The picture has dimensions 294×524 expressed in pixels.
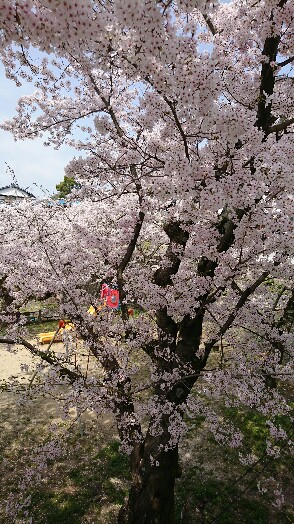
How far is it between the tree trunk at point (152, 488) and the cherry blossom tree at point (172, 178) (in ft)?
0.07

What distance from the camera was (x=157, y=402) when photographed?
6.04m

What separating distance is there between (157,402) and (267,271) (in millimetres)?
2814

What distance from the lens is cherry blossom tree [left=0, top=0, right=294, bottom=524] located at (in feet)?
10.9

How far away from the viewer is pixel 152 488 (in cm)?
589

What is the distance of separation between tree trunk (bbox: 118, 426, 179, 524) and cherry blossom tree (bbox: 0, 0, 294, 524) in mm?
22

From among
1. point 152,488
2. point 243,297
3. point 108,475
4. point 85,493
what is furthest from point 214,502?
point 243,297

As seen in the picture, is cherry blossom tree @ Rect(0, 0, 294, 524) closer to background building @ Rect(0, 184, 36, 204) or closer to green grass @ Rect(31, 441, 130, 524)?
green grass @ Rect(31, 441, 130, 524)

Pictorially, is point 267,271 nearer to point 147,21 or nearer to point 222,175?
point 222,175

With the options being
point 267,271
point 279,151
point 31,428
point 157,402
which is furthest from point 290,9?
point 31,428

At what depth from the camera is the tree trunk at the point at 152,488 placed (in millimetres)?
5789

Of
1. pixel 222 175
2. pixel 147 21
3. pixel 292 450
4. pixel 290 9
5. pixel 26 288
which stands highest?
pixel 290 9

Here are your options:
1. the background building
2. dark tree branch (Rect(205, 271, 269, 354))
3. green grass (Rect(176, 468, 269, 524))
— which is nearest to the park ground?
green grass (Rect(176, 468, 269, 524))

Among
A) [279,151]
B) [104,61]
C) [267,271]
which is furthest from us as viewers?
[267,271]

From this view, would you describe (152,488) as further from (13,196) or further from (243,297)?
(13,196)
